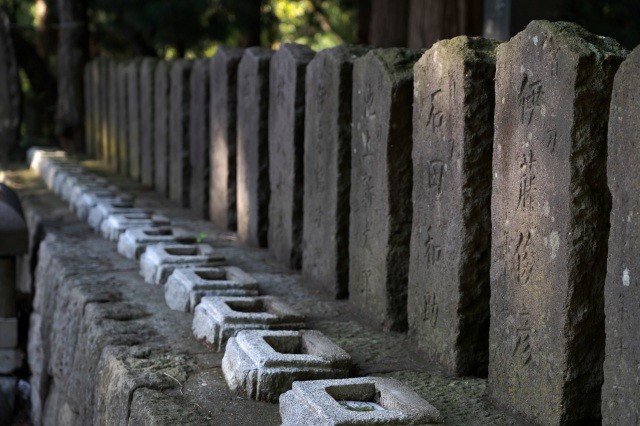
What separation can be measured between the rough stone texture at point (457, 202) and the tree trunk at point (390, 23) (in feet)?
17.9

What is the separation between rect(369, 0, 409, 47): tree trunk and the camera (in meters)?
8.89

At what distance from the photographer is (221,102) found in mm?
6383

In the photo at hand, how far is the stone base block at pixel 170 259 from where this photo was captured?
475 centimetres

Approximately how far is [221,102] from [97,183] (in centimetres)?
189

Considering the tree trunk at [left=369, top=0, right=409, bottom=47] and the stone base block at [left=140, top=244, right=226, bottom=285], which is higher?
the tree trunk at [left=369, top=0, right=409, bottom=47]

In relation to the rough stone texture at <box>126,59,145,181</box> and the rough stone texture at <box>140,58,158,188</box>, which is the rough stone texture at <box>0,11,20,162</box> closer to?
the rough stone texture at <box>126,59,145,181</box>

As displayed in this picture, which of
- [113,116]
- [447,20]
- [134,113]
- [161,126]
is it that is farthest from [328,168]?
[113,116]

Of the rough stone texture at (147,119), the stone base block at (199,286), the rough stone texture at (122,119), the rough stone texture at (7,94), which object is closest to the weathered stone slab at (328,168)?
the stone base block at (199,286)

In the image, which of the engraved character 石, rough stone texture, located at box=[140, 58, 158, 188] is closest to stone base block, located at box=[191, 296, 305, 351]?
the engraved character 石

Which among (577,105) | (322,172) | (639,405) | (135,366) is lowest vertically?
(135,366)

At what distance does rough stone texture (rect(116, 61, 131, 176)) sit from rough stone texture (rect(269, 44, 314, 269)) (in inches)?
153

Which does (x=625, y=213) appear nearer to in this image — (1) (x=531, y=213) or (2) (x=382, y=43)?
(1) (x=531, y=213)

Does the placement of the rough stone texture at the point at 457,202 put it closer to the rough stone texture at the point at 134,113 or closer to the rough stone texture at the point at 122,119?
the rough stone texture at the point at 134,113

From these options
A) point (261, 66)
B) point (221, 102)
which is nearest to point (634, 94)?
point (261, 66)
